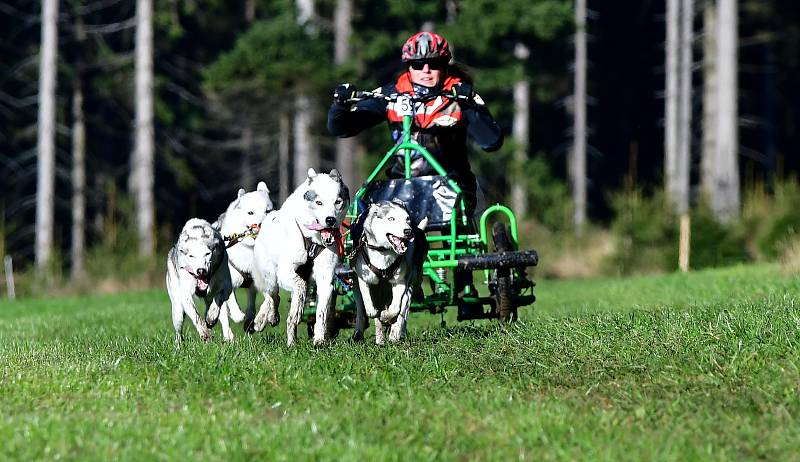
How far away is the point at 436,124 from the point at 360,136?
2354cm

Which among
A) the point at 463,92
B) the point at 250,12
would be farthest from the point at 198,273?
the point at 250,12

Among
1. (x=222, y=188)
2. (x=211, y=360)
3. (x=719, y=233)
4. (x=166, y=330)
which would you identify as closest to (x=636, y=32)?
(x=222, y=188)

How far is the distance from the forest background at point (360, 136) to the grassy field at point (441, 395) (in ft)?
40.7

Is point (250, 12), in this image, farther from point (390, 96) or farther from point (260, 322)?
point (260, 322)

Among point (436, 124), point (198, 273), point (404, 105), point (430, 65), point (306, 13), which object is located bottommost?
point (198, 273)

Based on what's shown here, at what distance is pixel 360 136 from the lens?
3644 cm

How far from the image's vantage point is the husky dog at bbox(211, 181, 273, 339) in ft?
39.3

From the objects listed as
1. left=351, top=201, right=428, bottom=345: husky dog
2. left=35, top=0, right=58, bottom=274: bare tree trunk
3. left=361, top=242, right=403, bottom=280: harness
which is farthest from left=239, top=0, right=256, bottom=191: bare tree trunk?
left=361, top=242, right=403, bottom=280: harness

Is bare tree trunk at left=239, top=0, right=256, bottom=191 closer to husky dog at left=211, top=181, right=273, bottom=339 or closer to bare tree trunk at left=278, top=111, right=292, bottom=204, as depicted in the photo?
bare tree trunk at left=278, top=111, right=292, bottom=204

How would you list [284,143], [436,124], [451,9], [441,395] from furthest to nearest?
1. [284,143]
2. [451,9]
3. [436,124]
4. [441,395]

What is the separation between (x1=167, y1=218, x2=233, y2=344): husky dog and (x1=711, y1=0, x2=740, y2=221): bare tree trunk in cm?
2265

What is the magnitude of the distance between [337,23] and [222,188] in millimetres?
16750

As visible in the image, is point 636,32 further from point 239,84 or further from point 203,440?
point 203,440

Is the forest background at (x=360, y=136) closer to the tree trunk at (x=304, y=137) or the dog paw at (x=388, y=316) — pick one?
the tree trunk at (x=304, y=137)
